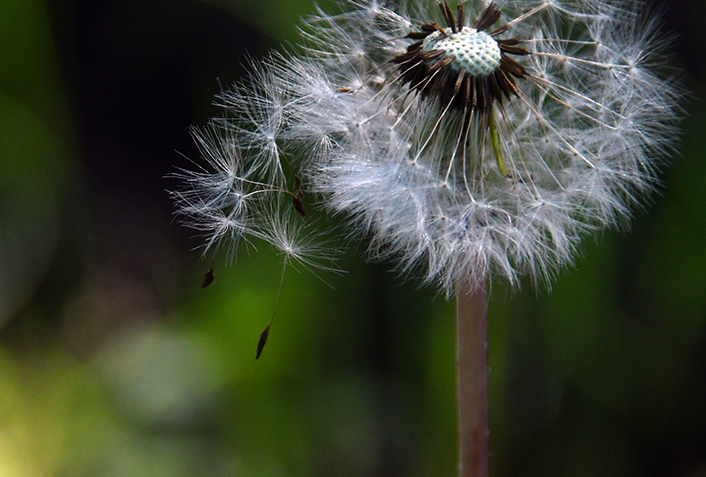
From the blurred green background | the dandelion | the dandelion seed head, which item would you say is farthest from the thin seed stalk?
the blurred green background

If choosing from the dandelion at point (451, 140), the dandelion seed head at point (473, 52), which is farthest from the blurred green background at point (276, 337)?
the dandelion seed head at point (473, 52)

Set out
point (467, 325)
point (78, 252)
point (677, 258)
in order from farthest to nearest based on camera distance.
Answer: point (78, 252) < point (677, 258) < point (467, 325)

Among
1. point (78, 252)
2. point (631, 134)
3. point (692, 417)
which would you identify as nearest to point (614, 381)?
point (692, 417)

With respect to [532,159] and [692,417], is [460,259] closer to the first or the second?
[532,159]

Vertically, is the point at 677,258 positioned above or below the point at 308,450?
above

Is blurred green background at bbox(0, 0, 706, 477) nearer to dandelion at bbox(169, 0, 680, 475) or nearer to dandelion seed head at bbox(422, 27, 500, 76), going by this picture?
dandelion at bbox(169, 0, 680, 475)

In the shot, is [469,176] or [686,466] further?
[686,466]

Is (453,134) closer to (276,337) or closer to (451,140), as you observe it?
(451,140)
